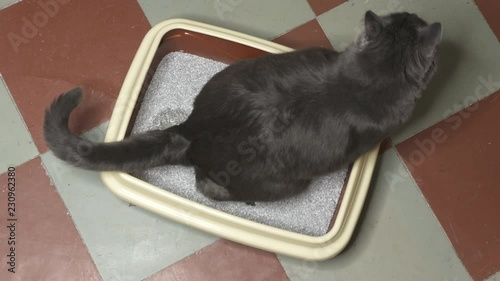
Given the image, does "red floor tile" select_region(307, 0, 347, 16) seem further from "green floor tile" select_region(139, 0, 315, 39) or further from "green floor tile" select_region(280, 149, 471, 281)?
"green floor tile" select_region(280, 149, 471, 281)

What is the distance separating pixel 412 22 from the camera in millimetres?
1007

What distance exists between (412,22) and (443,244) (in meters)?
0.65

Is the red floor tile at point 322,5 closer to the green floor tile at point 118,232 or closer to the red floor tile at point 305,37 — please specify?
the red floor tile at point 305,37

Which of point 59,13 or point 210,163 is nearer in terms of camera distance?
point 210,163

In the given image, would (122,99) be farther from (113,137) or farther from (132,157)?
(132,157)

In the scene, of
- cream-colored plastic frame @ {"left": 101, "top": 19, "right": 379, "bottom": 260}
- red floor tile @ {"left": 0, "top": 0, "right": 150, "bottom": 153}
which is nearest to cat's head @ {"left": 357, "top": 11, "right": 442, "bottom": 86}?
cream-colored plastic frame @ {"left": 101, "top": 19, "right": 379, "bottom": 260}

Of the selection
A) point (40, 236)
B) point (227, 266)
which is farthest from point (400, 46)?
point (40, 236)

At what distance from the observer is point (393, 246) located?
1347 mm

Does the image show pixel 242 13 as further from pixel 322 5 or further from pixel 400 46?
pixel 400 46

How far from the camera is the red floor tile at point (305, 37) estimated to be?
146 centimetres

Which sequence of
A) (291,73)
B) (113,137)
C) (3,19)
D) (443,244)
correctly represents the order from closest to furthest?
(291,73) → (113,137) → (443,244) → (3,19)

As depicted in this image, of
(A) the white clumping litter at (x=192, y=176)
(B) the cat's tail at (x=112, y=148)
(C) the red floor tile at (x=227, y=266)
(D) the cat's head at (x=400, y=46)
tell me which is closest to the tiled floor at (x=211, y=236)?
(C) the red floor tile at (x=227, y=266)

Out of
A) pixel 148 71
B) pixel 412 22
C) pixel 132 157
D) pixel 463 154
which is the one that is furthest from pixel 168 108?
pixel 463 154

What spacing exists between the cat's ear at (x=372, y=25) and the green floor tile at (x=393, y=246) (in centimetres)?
49
